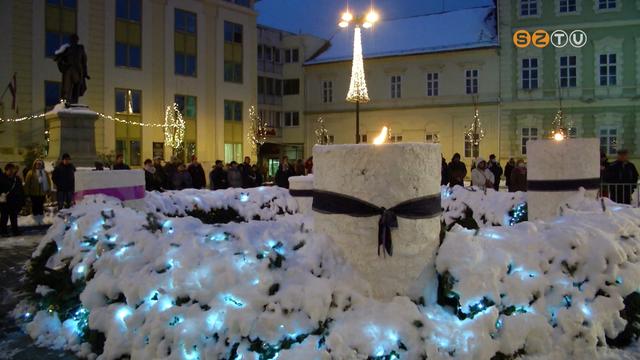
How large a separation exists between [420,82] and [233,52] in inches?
584

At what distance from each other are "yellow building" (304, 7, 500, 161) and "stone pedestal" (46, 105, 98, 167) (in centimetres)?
3062

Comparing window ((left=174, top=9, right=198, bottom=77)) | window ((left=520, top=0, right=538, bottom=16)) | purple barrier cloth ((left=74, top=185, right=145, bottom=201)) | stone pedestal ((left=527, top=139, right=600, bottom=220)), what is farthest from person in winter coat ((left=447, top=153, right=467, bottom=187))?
window ((left=520, top=0, right=538, bottom=16))

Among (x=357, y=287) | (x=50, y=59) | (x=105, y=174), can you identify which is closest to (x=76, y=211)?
(x=105, y=174)

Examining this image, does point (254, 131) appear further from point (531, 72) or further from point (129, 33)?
point (531, 72)

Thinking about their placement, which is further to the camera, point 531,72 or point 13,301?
point 531,72

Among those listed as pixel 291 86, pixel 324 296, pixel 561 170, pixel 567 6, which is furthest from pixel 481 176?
pixel 291 86

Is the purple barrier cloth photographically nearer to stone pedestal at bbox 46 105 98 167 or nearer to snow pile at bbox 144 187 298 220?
snow pile at bbox 144 187 298 220

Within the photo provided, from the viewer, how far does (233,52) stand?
41656 millimetres

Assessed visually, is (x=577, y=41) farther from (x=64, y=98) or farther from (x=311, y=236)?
(x=311, y=236)

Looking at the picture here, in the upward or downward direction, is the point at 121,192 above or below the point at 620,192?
above

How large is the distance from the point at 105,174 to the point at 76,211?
180 cm

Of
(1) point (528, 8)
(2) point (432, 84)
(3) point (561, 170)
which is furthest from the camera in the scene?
(2) point (432, 84)

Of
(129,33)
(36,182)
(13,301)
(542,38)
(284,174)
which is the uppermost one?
(542,38)

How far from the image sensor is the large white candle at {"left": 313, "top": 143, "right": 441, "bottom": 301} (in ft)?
14.7
